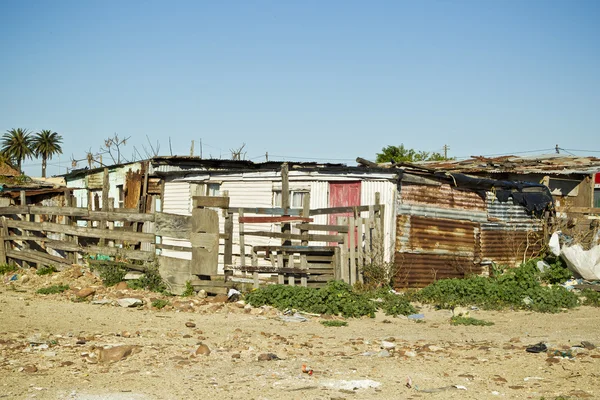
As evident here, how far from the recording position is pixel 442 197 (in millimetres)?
14852

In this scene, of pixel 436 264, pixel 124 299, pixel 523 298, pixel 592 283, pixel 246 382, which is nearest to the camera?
pixel 246 382

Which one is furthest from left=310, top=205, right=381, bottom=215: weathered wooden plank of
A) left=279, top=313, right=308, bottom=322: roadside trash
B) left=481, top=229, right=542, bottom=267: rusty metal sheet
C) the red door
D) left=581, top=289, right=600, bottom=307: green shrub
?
left=581, top=289, right=600, bottom=307: green shrub

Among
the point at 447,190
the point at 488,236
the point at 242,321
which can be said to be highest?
the point at 447,190

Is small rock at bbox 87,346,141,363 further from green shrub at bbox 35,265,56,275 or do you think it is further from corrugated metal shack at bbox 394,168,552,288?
green shrub at bbox 35,265,56,275

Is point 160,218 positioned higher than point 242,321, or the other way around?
point 160,218

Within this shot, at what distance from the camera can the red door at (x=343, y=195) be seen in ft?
49.3

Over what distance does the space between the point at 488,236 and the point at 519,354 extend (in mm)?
8239

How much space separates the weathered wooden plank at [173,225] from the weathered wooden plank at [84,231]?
0.35m

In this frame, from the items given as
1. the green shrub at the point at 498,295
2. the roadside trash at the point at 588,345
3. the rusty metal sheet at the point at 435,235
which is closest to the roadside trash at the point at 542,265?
the rusty metal sheet at the point at 435,235

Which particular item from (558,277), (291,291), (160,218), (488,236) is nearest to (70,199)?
(160,218)

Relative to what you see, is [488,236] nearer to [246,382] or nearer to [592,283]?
[592,283]

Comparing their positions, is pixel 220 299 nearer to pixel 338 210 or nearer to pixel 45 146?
pixel 338 210

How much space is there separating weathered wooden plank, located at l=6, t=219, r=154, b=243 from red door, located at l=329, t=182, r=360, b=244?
4.68 meters

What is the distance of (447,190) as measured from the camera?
49.1 feet
